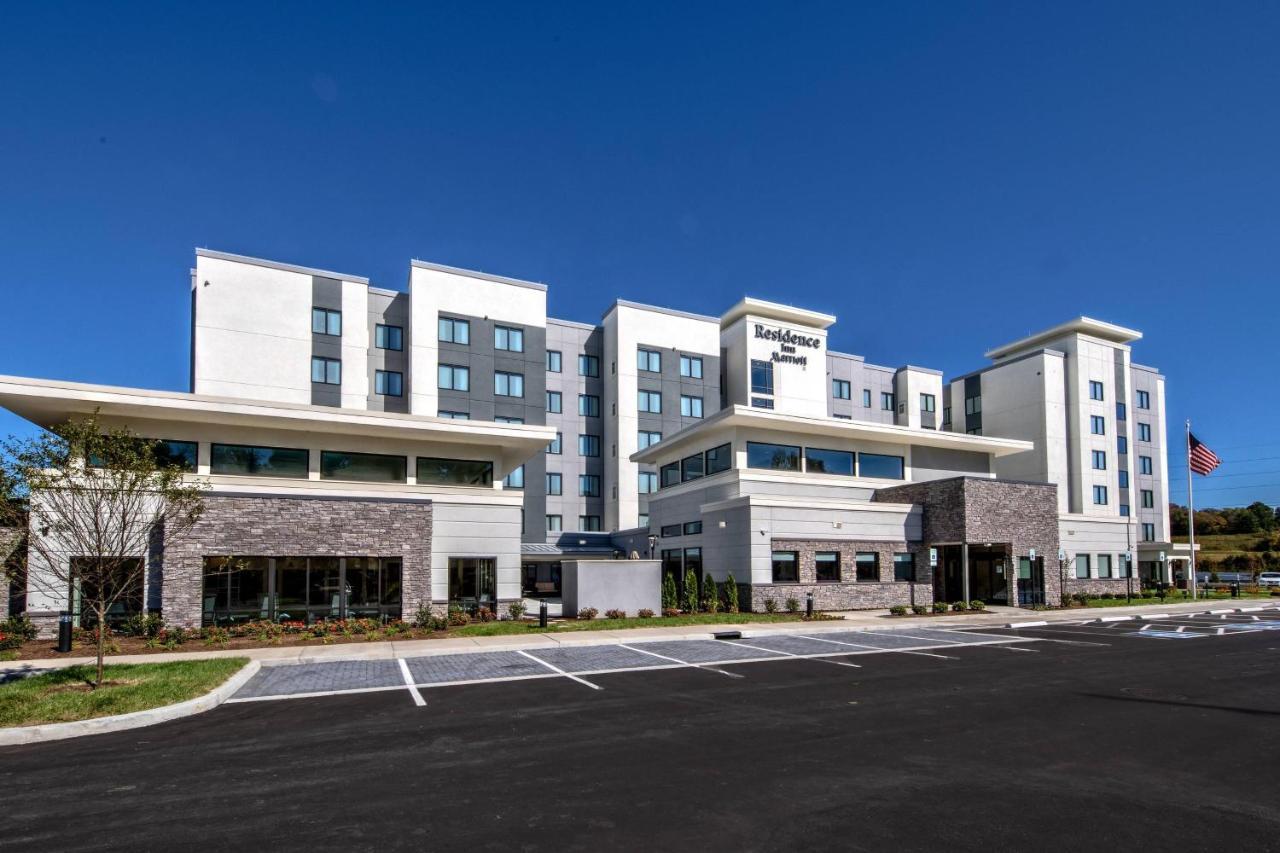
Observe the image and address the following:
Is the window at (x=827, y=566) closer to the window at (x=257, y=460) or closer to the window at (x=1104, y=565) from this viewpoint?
the window at (x=257, y=460)

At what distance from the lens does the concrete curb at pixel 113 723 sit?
34.6ft

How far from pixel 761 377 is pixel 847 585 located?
2260 cm

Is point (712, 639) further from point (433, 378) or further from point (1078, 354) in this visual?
point (1078, 354)

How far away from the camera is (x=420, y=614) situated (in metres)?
24.6

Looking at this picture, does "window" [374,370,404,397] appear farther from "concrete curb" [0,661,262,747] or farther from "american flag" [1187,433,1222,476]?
"american flag" [1187,433,1222,476]

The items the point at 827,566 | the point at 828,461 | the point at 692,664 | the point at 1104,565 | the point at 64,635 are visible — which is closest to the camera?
the point at 692,664

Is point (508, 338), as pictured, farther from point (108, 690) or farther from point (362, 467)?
point (108, 690)

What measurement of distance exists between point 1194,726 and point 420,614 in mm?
20148

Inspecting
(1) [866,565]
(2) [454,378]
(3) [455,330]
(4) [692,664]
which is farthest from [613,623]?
(3) [455,330]

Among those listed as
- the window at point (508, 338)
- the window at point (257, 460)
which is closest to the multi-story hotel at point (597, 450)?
the window at point (257, 460)

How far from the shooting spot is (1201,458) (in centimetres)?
4366

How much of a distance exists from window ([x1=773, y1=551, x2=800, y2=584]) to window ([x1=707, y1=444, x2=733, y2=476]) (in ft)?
16.2

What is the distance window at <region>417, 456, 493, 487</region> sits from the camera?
28.6 meters

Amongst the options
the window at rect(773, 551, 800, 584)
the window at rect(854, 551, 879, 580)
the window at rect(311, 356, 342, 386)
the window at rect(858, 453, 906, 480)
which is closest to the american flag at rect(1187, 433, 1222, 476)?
the window at rect(858, 453, 906, 480)
